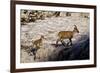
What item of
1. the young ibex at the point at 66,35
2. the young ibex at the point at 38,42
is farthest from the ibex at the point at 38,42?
the young ibex at the point at 66,35

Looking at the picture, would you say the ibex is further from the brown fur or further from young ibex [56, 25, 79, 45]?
young ibex [56, 25, 79, 45]

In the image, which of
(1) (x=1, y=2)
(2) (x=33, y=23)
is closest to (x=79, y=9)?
(2) (x=33, y=23)

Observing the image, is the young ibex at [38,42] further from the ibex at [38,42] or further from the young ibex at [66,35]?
the young ibex at [66,35]

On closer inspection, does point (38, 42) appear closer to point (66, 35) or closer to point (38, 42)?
point (38, 42)

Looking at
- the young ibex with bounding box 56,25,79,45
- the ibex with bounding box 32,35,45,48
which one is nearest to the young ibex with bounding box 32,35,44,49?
the ibex with bounding box 32,35,45,48

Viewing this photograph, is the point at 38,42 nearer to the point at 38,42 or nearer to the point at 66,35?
the point at 38,42

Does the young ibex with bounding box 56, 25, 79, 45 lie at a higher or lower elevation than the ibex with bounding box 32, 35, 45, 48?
higher

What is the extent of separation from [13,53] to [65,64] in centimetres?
54

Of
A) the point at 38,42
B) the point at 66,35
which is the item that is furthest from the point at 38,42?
the point at 66,35

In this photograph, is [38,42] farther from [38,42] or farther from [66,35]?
[66,35]

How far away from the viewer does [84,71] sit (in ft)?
6.62

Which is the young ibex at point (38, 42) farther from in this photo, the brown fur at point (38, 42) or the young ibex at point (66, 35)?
the young ibex at point (66, 35)

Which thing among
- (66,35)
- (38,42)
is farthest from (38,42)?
(66,35)

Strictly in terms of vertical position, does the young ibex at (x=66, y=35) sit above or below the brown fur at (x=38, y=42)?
above
